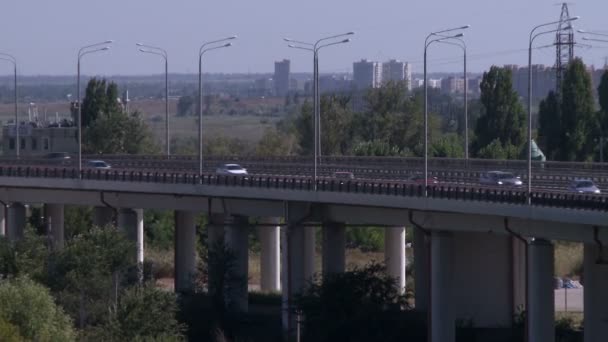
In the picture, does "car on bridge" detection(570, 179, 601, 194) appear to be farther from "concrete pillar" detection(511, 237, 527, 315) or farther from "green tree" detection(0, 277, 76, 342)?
"green tree" detection(0, 277, 76, 342)

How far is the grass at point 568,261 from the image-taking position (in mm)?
69625

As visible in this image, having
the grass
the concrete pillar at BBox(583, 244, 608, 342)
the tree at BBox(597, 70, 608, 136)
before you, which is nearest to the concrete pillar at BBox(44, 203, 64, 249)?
the grass

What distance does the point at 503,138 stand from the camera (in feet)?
272

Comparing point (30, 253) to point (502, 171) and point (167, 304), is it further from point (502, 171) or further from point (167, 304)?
point (502, 171)

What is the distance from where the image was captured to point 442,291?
145 feet

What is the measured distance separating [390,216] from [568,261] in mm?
24891

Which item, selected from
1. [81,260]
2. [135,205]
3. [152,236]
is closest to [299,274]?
[81,260]

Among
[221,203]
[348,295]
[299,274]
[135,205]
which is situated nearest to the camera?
[348,295]

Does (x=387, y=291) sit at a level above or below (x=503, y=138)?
below

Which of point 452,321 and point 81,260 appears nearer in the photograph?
point 452,321

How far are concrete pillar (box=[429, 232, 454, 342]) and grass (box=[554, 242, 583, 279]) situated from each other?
24.7 m

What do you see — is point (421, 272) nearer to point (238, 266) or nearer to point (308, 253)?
point (308, 253)

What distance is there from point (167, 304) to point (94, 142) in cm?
6101

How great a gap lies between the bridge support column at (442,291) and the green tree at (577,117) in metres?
32.3
